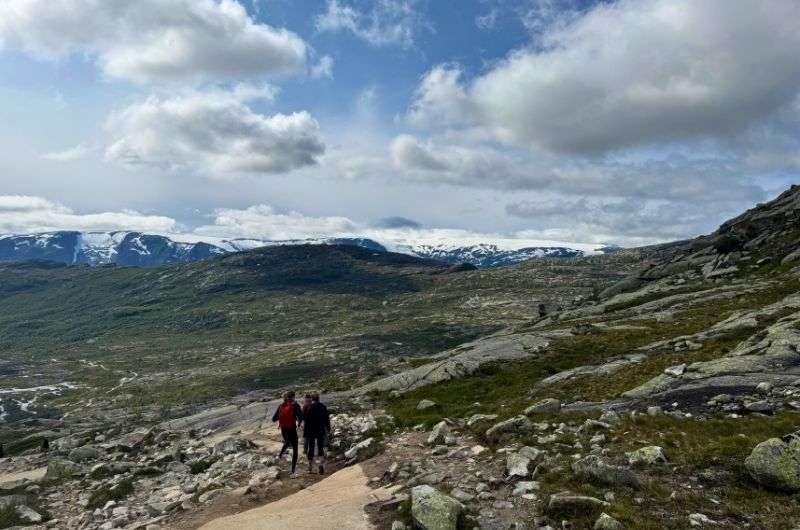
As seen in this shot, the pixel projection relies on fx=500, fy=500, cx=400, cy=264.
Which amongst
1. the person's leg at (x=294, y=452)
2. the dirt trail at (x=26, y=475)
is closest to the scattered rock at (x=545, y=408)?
the person's leg at (x=294, y=452)

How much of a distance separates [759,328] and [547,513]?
2802 centimetres

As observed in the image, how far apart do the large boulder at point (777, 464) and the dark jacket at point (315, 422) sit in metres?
17.3

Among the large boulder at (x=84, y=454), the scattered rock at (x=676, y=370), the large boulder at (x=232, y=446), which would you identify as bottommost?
the large boulder at (x=84, y=454)

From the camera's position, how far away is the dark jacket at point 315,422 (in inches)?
960

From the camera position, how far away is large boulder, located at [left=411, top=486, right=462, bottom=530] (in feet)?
44.8

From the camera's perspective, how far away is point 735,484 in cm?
1396

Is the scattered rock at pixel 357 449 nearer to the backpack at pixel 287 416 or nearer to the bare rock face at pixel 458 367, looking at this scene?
the backpack at pixel 287 416

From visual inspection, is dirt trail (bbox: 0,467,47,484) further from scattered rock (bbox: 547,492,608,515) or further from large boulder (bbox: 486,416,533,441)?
scattered rock (bbox: 547,492,608,515)

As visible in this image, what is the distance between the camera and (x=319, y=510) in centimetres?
1688

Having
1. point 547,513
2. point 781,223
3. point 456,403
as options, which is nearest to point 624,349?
point 456,403

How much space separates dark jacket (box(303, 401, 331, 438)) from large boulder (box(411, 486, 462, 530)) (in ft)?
35.0

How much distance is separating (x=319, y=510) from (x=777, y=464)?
538 inches

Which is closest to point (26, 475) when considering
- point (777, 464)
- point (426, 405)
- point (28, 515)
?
point (28, 515)

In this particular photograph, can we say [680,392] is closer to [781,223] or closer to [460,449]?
[460,449]
